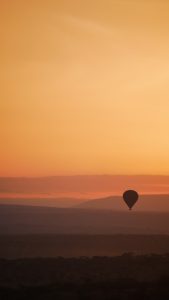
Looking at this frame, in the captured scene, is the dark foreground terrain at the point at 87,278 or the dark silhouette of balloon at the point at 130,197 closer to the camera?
the dark foreground terrain at the point at 87,278

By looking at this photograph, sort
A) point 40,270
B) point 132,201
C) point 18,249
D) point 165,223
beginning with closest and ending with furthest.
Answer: point 40,270
point 18,249
point 132,201
point 165,223

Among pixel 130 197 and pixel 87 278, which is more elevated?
pixel 130 197

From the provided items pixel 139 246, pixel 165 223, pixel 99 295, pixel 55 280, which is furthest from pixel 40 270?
pixel 165 223

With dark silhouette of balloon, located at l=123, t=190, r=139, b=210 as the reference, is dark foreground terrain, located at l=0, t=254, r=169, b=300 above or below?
below

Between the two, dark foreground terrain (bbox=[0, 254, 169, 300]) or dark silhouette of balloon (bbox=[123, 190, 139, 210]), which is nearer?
dark foreground terrain (bbox=[0, 254, 169, 300])

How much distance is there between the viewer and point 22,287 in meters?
32.7

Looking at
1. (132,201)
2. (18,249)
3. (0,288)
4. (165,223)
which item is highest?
(165,223)

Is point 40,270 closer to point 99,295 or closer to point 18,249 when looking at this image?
point 99,295

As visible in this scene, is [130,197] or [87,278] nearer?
[87,278]

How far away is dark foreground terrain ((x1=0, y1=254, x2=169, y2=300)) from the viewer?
3052cm

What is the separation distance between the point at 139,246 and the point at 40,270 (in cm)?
3322

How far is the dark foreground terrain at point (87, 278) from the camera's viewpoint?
30516 mm

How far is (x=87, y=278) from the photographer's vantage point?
3534cm

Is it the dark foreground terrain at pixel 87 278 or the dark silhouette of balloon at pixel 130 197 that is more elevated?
the dark silhouette of balloon at pixel 130 197
